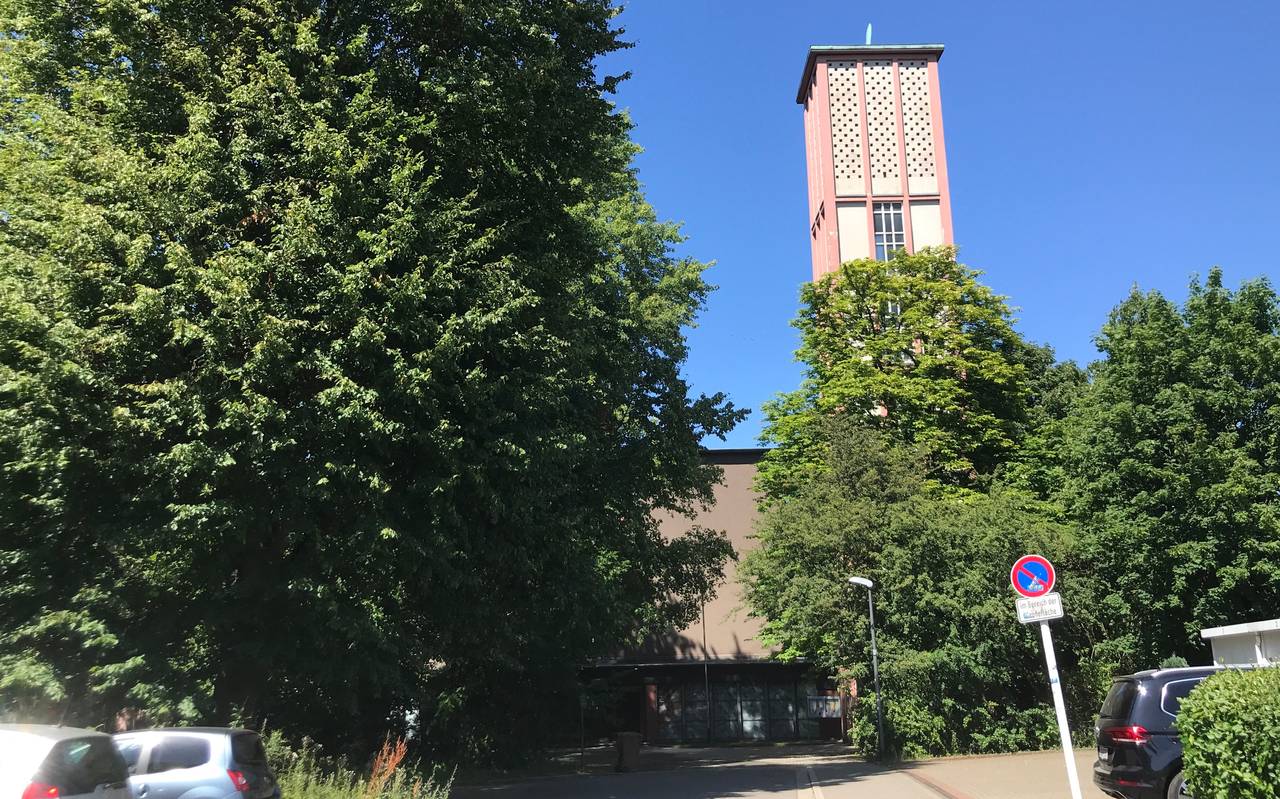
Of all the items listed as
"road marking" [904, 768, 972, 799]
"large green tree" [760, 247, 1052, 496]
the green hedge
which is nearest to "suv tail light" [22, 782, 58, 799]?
the green hedge

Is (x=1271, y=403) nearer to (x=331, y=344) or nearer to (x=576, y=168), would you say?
(x=576, y=168)

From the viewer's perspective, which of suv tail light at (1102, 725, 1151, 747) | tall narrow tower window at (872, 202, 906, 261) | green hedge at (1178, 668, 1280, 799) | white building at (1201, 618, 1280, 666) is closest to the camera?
green hedge at (1178, 668, 1280, 799)

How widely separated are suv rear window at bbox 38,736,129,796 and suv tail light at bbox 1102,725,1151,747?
10913 millimetres

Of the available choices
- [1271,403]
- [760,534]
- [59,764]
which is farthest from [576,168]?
[1271,403]

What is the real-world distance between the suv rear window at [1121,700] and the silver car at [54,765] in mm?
11134

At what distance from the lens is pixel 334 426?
10875mm

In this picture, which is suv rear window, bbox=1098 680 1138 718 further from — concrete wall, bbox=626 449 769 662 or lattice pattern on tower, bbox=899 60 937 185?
lattice pattern on tower, bbox=899 60 937 185

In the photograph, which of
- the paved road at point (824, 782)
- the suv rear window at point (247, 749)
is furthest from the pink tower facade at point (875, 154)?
the suv rear window at point (247, 749)

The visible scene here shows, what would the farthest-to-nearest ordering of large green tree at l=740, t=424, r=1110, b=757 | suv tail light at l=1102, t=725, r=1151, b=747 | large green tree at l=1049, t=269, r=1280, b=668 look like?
large green tree at l=740, t=424, r=1110, b=757 < large green tree at l=1049, t=269, r=1280, b=668 < suv tail light at l=1102, t=725, r=1151, b=747

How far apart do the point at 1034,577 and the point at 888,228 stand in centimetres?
3706

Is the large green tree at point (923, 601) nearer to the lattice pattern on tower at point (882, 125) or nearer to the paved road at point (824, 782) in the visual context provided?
the paved road at point (824, 782)

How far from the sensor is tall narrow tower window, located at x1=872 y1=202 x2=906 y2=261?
4475 centimetres

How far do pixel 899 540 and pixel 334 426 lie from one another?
18267mm

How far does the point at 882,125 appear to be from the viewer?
47.1 m
